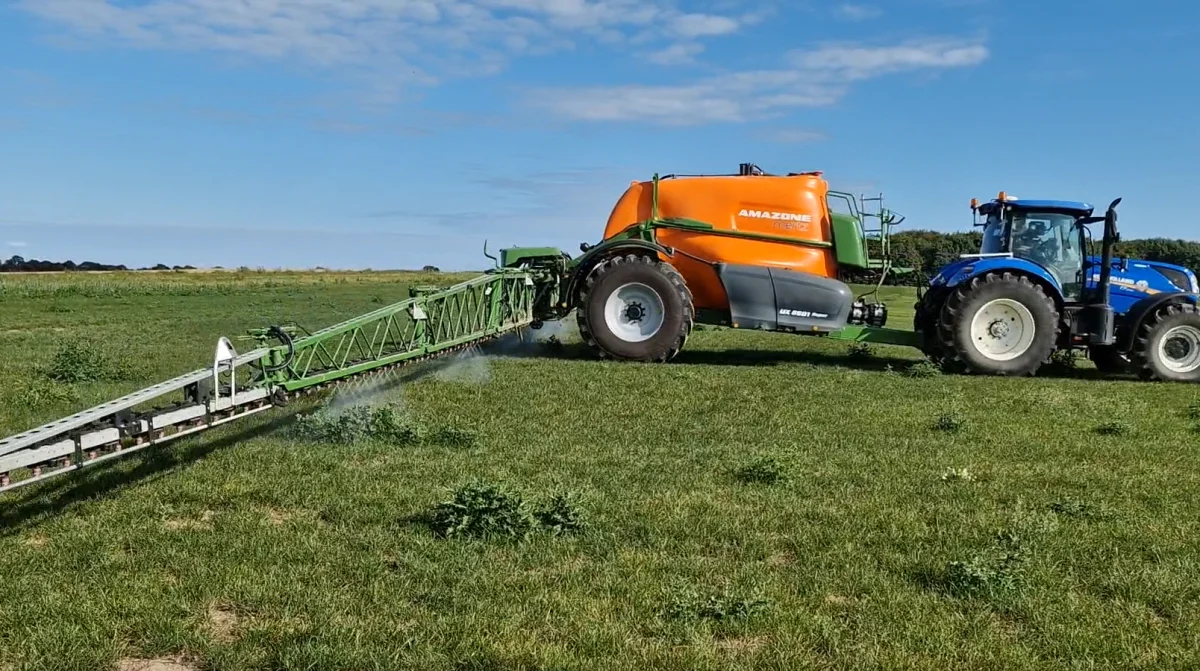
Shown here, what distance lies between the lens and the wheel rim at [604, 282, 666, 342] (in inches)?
555

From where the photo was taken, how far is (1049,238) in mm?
13953

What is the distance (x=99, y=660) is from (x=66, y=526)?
2.27 metres

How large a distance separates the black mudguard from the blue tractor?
5.08ft

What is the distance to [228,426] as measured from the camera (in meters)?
9.16

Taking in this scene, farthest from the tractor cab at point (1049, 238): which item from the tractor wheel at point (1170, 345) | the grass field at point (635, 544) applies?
the grass field at point (635, 544)

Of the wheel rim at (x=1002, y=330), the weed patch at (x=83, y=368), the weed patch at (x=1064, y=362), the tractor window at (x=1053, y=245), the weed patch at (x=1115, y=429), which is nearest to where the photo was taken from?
the weed patch at (x=1115, y=429)

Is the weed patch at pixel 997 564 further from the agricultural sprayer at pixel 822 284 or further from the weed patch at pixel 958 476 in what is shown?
the agricultural sprayer at pixel 822 284

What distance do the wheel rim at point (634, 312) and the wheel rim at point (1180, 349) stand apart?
24.2ft

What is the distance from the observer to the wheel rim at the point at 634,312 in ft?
46.3

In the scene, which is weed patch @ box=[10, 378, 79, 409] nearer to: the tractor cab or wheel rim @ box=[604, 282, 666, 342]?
wheel rim @ box=[604, 282, 666, 342]

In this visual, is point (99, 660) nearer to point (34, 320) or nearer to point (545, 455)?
point (545, 455)

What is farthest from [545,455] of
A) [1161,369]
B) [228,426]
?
[1161,369]

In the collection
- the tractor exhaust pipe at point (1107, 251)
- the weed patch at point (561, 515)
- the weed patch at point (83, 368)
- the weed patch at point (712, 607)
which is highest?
the tractor exhaust pipe at point (1107, 251)

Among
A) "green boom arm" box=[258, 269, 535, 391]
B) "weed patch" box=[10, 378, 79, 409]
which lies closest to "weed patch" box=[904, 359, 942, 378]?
"green boom arm" box=[258, 269, 535, 391]
